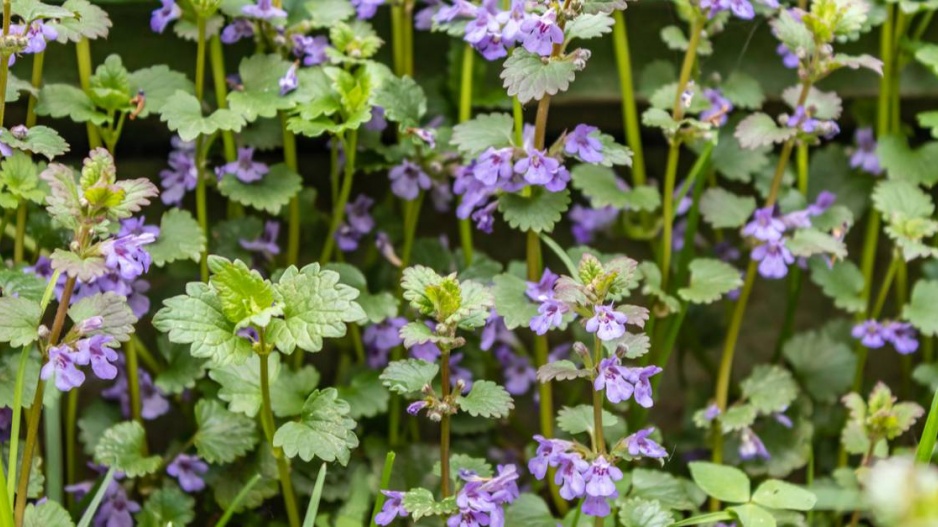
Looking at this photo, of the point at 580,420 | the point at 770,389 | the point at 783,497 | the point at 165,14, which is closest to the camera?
the point at 580,420

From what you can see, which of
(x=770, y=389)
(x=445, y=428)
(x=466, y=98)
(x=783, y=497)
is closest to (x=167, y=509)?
(x=445, y=428)

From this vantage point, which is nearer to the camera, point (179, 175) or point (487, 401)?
point (487, 401)

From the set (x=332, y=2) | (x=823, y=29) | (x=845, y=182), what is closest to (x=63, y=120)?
(x=332, y=2)

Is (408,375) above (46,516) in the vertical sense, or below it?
above

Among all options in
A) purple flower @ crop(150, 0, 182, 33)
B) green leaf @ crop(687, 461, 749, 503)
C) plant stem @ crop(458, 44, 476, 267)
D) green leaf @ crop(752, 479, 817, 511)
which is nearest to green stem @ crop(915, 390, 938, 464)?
green leaf @ crop(752, 479, 817, 511)

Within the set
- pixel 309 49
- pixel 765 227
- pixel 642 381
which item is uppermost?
pixel 309 49

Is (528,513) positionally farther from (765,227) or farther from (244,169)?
(244,169)

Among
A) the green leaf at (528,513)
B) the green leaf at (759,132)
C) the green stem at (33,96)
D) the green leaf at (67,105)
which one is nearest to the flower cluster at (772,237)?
the green leaf at (759,132)

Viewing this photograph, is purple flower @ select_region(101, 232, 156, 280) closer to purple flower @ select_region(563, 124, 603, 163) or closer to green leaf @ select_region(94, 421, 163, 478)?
green leaf @ select_region(94, 421, 163, 478)
